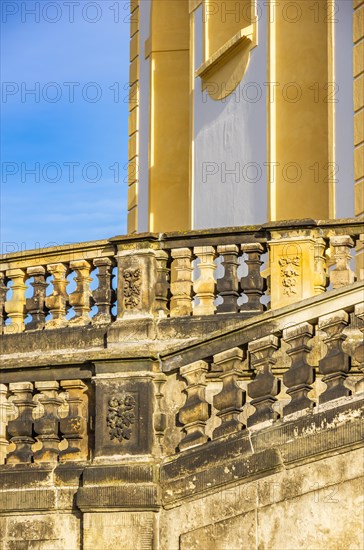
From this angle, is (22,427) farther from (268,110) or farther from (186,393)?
(268,110)

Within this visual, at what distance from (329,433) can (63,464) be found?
2.44m

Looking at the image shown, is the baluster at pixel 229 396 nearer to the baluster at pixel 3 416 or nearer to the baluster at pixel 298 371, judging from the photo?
the baluster at pixel 298 371

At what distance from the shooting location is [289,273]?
11.8 m

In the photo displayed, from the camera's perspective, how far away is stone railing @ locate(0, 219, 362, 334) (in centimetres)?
1172

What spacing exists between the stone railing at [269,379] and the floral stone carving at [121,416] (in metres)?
0.29

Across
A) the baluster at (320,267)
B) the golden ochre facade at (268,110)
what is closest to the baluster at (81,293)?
the baluster at (320,267)

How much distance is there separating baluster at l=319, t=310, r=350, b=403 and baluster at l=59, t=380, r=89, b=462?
2181 millimetres

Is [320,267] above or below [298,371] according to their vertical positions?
above

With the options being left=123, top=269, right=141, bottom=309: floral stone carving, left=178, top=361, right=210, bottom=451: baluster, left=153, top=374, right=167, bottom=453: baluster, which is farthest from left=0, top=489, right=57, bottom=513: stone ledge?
left=123, top=269, right=141, bottom=309: floral stone carving

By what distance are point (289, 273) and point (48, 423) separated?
2248mm

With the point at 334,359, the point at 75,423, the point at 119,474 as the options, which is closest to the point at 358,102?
the point at 75,423

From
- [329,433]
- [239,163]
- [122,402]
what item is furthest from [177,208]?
[329,433]

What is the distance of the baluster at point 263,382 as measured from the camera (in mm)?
10773

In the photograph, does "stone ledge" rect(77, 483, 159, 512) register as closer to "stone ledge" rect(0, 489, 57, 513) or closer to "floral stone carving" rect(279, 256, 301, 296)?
"stone ledge" rect(0, 489, 57, 513)
